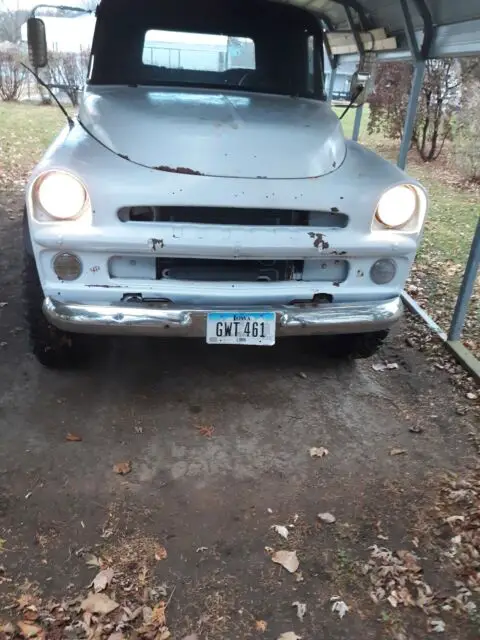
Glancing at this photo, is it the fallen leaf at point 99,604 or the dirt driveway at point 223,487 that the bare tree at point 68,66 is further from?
the fallen leaf at point 99,604

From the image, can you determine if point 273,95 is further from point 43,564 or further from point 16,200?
point 16,200

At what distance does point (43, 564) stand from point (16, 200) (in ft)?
21.7

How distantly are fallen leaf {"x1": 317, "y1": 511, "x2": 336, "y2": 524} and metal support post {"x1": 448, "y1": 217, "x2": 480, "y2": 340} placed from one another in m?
2.15

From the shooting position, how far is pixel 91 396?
12.1ft

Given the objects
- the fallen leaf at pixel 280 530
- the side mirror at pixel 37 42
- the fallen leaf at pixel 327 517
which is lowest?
the fallen leaf at pixel 327 517

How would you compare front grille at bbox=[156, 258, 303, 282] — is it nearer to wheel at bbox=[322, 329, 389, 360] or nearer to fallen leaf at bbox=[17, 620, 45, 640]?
wheel at bbox=[322, 329, 389, 360]

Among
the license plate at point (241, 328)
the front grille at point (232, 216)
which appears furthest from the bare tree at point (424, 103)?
the license plate at point (241, 328)

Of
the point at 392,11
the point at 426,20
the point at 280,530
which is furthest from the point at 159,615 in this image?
the point at 392,11

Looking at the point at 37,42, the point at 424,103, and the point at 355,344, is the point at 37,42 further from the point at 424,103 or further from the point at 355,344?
the point at 424,103

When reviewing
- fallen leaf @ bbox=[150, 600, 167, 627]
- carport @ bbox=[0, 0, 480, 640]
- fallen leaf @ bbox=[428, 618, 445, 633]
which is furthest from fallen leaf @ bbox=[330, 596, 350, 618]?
fallen leaf @ bbox=[150, 600, 167, 627]

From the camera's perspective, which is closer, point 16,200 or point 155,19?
point 155,19

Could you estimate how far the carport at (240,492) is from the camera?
2.37 meters

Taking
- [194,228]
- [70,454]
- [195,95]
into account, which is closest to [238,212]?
[194,228]

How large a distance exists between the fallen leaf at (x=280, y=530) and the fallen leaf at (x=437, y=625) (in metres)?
0.69
